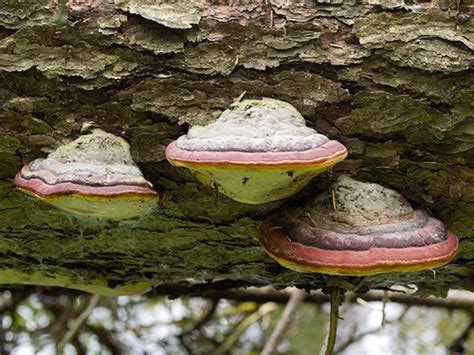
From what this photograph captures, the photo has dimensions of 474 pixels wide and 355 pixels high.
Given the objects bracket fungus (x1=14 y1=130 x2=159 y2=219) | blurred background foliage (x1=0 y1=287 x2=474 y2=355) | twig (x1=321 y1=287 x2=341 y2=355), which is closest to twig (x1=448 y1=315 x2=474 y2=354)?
blurred background foliage (x1=0 y1=287 x2=474 y2=355)

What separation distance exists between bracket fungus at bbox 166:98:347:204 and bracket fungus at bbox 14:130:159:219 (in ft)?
0.76

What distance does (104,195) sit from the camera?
6.84 ft

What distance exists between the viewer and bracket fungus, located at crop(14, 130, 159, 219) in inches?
82.9

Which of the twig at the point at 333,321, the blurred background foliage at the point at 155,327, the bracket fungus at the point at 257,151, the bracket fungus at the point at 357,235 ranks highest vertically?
the bracket fungus at the point at 257,151

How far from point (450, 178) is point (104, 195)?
4.73 ft

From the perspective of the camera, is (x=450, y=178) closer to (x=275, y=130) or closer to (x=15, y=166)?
(x=275, y=130)

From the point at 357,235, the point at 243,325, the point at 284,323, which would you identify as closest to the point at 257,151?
the point at 357,235

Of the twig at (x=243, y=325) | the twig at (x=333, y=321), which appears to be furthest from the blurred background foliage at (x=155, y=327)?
the twig at (x=333, y=321)

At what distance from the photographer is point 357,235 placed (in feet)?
7.18

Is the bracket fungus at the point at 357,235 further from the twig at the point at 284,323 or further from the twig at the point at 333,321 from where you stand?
the twig at the point at 284,323

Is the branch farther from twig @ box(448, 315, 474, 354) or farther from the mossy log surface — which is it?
the mossy log surface

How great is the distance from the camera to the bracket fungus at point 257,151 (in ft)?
6.27

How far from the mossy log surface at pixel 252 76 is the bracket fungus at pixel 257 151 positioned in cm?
19

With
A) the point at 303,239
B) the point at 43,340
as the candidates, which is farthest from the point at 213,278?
the point at 43,340
